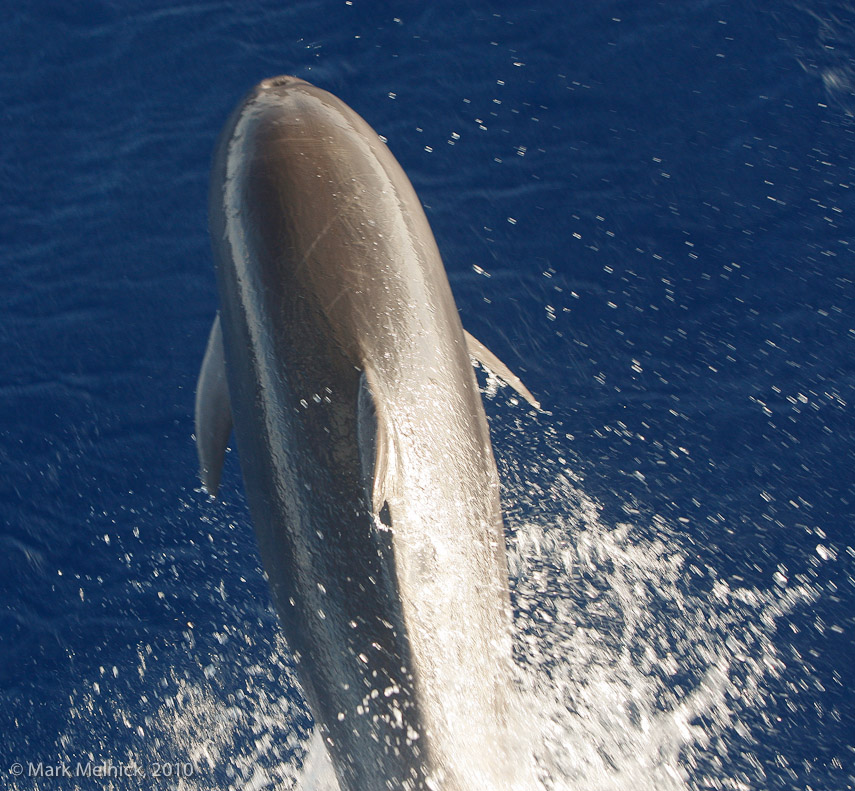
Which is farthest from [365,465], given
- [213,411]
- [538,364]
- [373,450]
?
[538,364]

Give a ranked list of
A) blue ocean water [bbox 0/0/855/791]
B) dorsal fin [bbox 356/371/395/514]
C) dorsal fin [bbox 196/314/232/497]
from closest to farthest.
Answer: dorsal fin [bbox 356/371/395/514]
dorsal fin [bbox 196/314/232/497]
blue ocean water [bbox 0/0/855/791]

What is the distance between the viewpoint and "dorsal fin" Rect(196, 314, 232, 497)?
18.6ft

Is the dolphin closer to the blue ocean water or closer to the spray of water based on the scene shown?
the spray of water

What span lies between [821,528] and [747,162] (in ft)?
11.9

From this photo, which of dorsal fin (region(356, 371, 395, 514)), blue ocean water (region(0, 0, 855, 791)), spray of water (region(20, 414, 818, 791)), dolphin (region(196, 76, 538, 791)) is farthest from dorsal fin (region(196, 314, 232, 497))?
dorsal fin (region(356, 371, 395, 514))

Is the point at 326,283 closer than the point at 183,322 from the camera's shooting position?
Yes

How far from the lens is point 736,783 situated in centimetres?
560

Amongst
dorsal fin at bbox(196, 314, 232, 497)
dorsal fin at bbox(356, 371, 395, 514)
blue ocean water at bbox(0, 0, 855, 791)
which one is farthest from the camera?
blue ocean water at bbox(0, 0, 855, 791)

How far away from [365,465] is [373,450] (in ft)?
0.35

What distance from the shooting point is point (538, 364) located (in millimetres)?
7164

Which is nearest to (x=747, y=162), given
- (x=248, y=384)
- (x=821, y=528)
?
(x=821, y=528)

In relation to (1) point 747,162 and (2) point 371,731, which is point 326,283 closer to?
(2) point 371,731

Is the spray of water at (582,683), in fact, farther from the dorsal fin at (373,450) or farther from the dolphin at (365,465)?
the dorsal fin at (373,450)

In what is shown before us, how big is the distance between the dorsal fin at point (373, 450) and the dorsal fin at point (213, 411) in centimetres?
156
